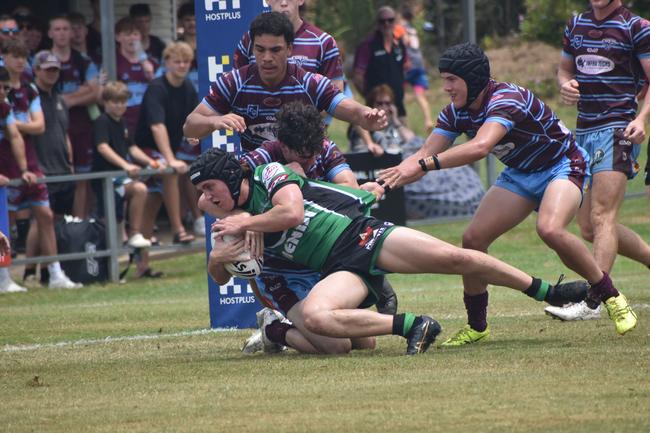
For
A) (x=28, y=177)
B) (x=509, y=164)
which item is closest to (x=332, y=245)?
(x=509, y=164)

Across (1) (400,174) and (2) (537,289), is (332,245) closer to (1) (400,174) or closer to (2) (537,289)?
(1) (400,174)

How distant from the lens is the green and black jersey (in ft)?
27.3

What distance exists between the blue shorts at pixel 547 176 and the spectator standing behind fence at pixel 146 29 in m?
8.78

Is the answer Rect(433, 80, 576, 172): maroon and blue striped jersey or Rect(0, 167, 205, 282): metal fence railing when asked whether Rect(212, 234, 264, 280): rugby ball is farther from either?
Rect(0, 167, 205, 282): metal fence railing

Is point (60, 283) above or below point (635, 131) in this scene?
below

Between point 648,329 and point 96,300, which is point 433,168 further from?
point 96,300

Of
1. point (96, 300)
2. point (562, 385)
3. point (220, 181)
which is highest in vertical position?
point (220, 181)

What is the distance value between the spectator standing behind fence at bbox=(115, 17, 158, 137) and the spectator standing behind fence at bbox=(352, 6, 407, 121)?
325 centimetres

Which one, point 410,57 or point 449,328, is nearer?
point 449,328

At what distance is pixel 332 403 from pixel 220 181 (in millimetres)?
1929

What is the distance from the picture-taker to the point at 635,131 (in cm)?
993

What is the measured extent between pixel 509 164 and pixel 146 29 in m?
9.12

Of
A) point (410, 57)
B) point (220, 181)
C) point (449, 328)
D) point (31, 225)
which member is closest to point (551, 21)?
point (410, 57)

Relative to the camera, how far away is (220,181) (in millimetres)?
8203
